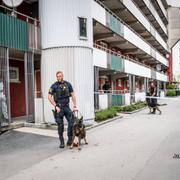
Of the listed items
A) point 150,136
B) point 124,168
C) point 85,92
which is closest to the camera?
point 124,168

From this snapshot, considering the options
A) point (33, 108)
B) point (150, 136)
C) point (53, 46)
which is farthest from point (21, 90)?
point (150, 136)

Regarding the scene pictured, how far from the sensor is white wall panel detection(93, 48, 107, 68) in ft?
64.8

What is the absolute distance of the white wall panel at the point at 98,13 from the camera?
1977 centimetres

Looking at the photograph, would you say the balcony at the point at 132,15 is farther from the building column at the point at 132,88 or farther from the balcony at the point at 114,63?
the building column at the point at 132,88

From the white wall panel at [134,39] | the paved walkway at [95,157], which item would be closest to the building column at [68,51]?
the paved walkway at [95,157]

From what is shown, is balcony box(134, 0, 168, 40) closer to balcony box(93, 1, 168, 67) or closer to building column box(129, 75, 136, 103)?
balcony box(93, 1, 168, 67)

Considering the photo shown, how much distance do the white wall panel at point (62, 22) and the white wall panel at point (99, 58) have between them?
617 centimetres

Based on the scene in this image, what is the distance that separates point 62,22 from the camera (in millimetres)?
13281

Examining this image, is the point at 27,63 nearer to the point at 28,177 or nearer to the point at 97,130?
the point at 97,130

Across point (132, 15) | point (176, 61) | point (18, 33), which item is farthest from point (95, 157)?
point (176, 61)

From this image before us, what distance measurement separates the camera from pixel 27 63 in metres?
13.4

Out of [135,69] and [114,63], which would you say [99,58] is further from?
[135,69]

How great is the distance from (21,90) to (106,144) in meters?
8.08

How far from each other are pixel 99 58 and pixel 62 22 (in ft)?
24.4
